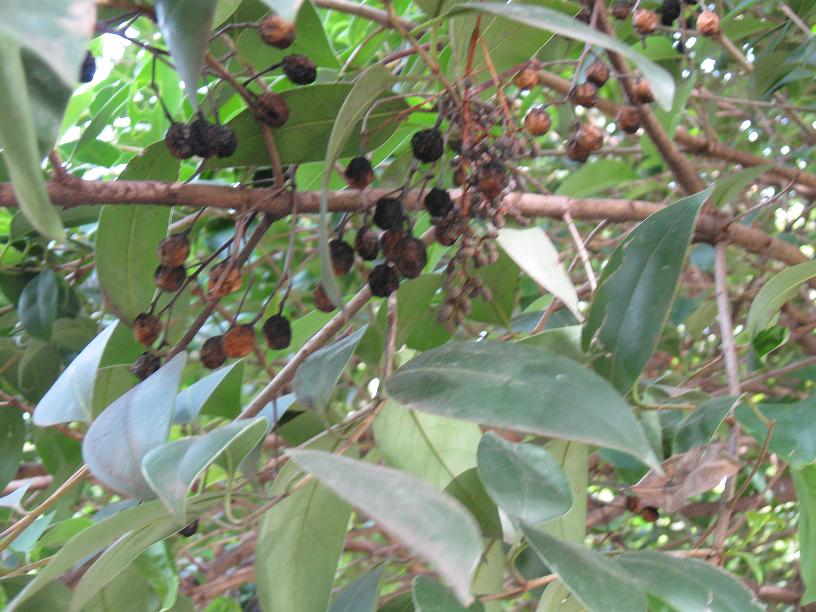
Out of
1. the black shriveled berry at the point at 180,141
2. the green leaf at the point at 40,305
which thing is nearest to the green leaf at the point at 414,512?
the black shriveled berry at the point at 180,141

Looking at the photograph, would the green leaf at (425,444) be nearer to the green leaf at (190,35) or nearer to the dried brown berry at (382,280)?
the dried brown berry at (382,280)

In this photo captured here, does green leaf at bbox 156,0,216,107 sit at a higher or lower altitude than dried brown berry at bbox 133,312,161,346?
higher

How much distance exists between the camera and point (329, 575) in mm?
593

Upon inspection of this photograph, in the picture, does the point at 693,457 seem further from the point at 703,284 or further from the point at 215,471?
the point at 703,284

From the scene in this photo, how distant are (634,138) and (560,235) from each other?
0.21 metres

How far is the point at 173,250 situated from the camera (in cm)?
64

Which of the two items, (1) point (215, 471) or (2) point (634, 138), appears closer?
(1) point (215, 471)

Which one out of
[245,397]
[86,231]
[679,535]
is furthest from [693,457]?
[245,397]

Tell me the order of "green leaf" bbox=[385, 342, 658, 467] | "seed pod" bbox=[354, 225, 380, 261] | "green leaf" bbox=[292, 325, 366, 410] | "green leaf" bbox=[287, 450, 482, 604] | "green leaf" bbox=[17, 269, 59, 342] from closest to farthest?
"green leaf" bbox=[287, 450, 482, 604], "green leaf" bbox=[385, 342, 658, 467], "green leaf" bbox=[292, 325, 366, 410], "seed pod" bbox=[354, 225, 380, 261], "green leaf" bbox=[17, 269, 59, 342]

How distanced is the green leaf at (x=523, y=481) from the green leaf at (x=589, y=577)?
0.02 metres

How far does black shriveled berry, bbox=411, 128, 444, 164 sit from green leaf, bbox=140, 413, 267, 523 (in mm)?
245

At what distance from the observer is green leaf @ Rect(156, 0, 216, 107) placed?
48cm

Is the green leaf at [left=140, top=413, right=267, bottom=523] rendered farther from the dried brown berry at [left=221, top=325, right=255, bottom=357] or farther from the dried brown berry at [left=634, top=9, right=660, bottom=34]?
the dried brown berry at [left=634, top=9, right=660, bottom=34]

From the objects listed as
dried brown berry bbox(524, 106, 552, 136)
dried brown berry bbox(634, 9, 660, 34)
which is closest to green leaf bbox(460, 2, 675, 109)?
dried brown berry bbox(524, 106, 552, 136)
